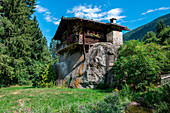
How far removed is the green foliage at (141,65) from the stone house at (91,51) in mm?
3051

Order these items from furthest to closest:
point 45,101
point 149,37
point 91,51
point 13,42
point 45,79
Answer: point 149,37 → point 13,42 → point 45,79 → point 91,51 → point 45,101

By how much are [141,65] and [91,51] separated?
6523 millimetres

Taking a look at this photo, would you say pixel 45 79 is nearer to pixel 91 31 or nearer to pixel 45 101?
pixel 45 101

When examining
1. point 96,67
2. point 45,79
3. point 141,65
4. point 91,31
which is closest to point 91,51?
point 96,67

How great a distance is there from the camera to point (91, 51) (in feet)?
42.7

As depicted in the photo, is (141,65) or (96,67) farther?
(96,67)

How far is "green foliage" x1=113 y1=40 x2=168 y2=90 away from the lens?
272 inches

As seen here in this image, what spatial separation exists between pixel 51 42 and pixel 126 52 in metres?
38.0

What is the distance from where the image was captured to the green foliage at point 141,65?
6.91 m

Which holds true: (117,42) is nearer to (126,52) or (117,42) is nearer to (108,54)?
(108,54)

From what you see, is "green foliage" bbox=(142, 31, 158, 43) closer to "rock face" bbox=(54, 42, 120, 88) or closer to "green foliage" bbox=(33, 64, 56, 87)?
"rock face" bbox=(54, 42, 120, 88)

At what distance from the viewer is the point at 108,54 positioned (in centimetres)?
1177

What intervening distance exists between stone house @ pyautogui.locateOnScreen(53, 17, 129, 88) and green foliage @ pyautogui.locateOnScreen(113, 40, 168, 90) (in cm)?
305

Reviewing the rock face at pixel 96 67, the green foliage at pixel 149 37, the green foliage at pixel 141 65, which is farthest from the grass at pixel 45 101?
the green foliage at pixel 149 37
